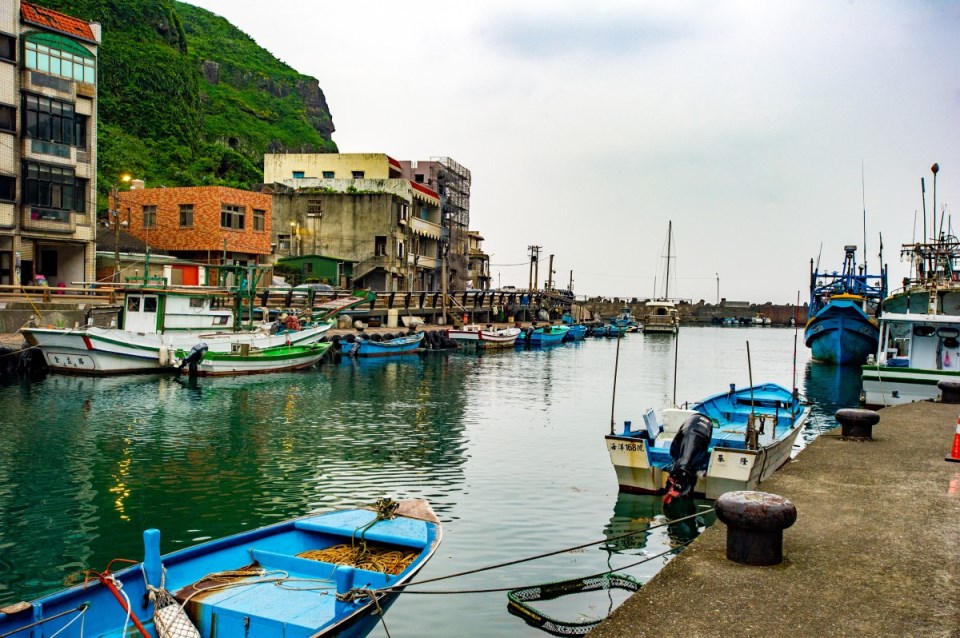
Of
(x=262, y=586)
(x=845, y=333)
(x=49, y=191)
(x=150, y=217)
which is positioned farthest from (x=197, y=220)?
(x=262, y=586)

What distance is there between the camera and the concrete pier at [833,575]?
5.96 metres

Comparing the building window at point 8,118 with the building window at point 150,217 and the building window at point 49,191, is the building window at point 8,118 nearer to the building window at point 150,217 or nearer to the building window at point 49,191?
the building window at point 49,191

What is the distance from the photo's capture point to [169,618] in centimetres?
Answer: 750

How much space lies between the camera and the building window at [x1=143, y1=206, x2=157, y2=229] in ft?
189

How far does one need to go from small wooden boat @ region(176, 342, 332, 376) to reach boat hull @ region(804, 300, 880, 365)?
106 feet

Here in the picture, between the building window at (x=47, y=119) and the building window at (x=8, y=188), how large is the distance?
2742 millimetres

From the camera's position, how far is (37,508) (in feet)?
47.0

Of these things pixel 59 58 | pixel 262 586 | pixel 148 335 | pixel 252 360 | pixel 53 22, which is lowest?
pixel 262 586

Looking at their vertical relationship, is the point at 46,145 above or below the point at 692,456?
above

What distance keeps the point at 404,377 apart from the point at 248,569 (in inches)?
1142

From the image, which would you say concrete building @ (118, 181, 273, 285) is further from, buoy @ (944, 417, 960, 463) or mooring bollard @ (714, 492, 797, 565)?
mooring bollard @ (714, 492, 797, 565)

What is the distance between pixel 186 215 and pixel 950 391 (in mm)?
50839

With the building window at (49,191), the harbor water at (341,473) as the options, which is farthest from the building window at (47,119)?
the harbor water at (341,473)

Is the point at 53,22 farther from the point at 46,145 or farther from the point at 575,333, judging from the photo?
the point at 575,333
